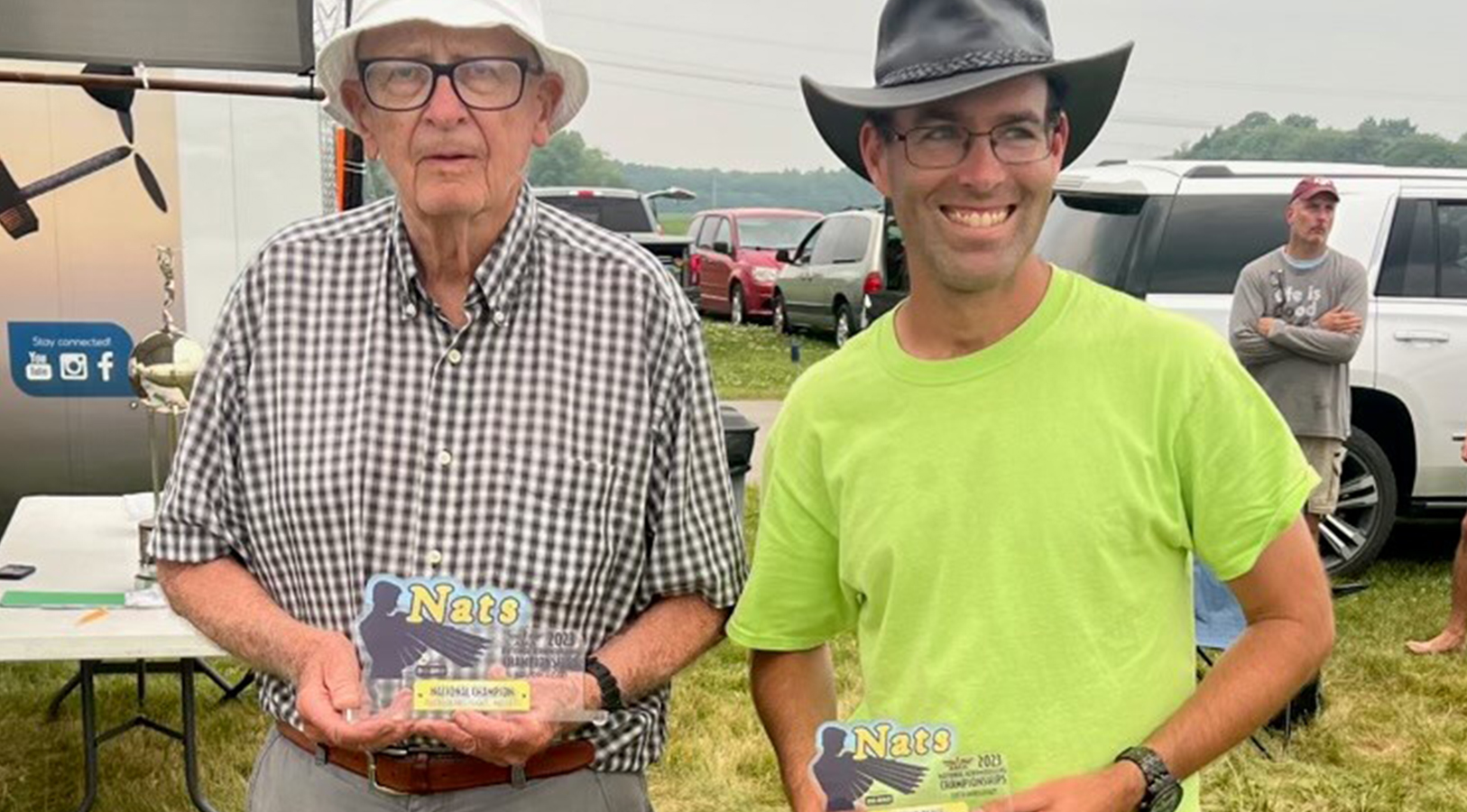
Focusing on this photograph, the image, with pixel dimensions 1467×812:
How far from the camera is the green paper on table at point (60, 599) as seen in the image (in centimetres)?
346

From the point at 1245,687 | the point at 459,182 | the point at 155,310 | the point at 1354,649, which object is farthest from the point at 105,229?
the point at 1354,649

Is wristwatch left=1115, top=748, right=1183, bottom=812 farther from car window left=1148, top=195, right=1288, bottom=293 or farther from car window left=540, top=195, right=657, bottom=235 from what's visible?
car window left=540, top=195, right=657, bottom=235

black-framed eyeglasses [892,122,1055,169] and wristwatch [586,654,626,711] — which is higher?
black-framed eyeglasses [892,122,1055,169]

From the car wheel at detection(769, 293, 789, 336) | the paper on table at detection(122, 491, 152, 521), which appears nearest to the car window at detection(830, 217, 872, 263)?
the car wheel at detection(769, 293, 789, 336)

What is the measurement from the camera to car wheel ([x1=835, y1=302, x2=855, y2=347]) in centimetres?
1619

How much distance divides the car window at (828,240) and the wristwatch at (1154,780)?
49.9ft

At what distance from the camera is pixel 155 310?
5.16 metres

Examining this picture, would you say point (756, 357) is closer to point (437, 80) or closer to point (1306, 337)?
point (1306, 337)

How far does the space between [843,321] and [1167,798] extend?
14.8 meters

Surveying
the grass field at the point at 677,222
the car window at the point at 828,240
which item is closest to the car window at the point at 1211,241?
the car window at the point at 828,240

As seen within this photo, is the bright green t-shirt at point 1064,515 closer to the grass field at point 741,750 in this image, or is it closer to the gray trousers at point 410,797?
the gray trousers at point 410,797

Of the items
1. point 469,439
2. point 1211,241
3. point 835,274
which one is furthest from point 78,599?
point 835,274

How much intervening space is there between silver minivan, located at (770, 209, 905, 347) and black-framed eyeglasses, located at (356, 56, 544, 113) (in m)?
12.1

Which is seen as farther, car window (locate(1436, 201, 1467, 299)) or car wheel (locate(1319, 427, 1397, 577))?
car window (locate(1436, 201, 1467, 299))
